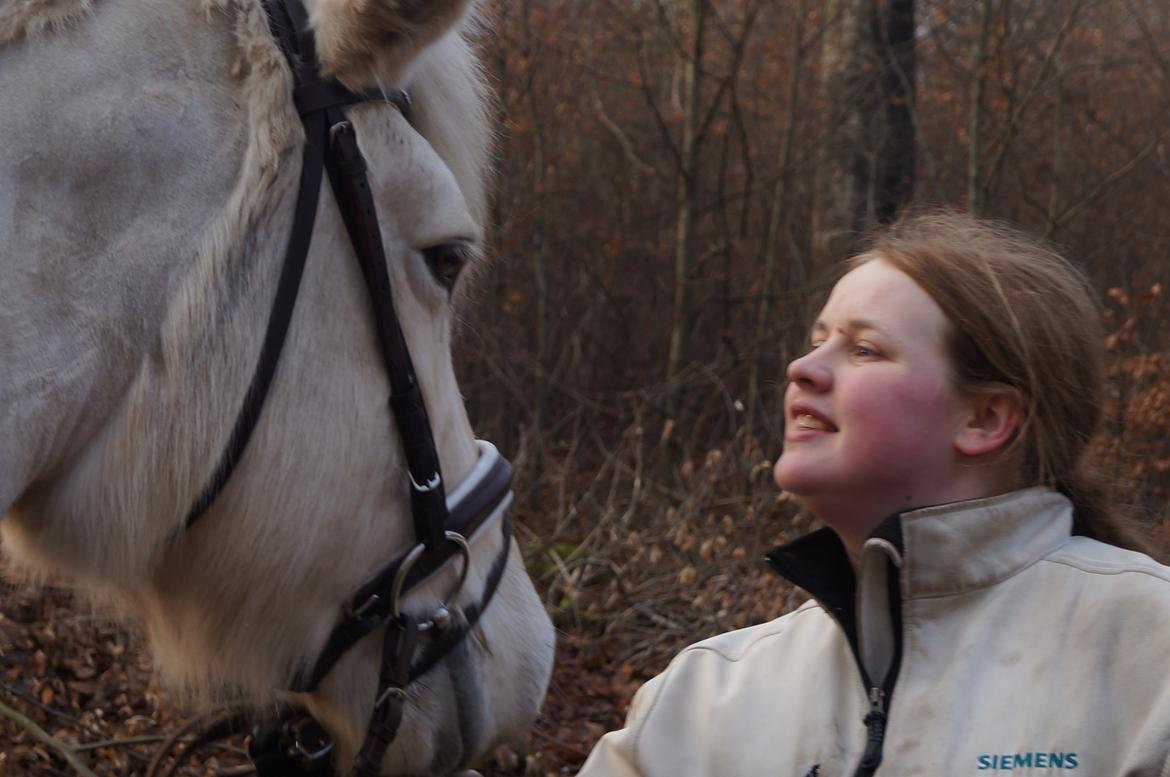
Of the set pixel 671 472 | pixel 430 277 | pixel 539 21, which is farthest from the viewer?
pixel 539 21

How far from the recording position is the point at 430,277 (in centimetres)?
192

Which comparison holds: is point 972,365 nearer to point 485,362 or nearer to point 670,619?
point 670,619

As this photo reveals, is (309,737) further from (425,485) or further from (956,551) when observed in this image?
(956,551)

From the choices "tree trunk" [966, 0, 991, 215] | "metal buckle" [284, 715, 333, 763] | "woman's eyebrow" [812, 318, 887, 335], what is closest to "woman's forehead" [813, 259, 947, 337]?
"woman's eyebrow" [812, 318, 887, 335]

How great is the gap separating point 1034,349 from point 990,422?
4.8 inches

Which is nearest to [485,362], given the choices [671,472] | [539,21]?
[671,472]

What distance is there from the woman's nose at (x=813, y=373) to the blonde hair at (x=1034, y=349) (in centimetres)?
19

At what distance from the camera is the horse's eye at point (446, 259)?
1903 mm

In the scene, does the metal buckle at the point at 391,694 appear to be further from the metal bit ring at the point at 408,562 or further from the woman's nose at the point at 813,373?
the woman's nose at the point at 813,373

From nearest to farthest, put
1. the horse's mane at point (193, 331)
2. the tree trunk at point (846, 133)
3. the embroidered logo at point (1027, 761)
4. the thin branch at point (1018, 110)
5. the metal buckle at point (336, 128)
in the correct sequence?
the embroidered logo at point (1027, 761)
the horse's mane at point (193, 331)
the metal buckle at point (336, 128)
the thin branch at point (1018, 110)
the tree trunk at point (846, 133)

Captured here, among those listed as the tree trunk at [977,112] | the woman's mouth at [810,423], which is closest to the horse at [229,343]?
the woman's mouth at [810,423]

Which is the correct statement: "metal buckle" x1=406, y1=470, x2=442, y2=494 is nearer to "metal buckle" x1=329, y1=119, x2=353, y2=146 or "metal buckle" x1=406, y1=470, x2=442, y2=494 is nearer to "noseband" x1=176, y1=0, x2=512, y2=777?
"noseband" x1=176, y1=0, x2=512, y2=777

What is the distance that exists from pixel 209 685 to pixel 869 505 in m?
1.17

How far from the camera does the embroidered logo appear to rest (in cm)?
145
